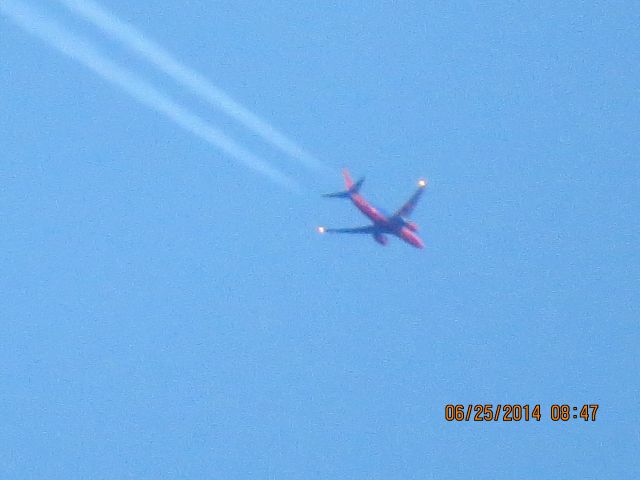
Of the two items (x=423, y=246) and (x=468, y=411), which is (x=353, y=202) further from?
(x=468, y=411)

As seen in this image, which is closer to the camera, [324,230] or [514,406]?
[324,230]

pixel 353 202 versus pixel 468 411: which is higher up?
pixel 353 202

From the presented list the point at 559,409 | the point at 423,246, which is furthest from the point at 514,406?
the point at 423,246
